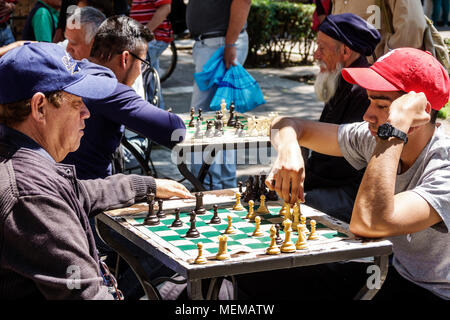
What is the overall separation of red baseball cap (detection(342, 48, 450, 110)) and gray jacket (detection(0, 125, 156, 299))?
1337 millimetres

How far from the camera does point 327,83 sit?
439 cm

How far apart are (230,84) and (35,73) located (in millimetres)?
3979

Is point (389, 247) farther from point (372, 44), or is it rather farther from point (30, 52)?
point (372, 44)

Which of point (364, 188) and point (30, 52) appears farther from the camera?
point (364, 188)

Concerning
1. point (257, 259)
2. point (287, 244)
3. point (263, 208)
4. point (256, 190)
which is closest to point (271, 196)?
point (256, 190)

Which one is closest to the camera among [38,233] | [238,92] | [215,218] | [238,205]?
[38,233]

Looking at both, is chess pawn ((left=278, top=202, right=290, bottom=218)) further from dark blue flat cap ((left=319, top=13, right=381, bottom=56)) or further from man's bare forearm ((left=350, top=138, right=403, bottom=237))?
dark blue flat cap ((left=319, top=13, right=381, bottom=56))

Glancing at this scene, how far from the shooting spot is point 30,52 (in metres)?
2.28

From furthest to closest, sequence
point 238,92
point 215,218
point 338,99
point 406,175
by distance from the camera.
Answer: point 238,92 → point 338,99 → point 215,218 → point 406,175

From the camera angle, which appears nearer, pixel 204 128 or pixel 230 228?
pixel 230 228

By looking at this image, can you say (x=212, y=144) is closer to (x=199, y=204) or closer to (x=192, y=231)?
(x=199, y=204)

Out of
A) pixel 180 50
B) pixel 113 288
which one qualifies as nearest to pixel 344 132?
pixel 113 288
